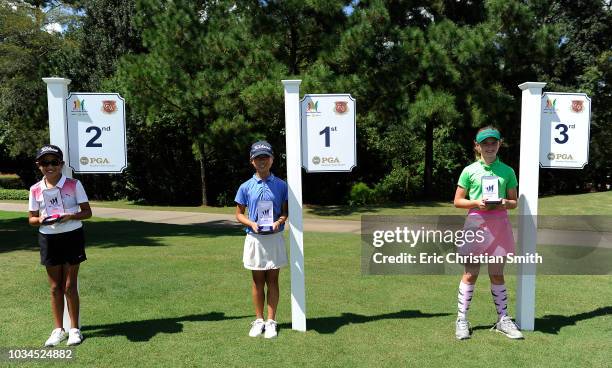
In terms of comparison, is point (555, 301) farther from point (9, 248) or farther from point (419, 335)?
point (9, 248)

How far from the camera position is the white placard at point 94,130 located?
449 cm

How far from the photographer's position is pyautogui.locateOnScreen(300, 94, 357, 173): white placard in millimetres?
4496

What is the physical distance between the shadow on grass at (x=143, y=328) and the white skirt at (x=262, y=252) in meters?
0.97

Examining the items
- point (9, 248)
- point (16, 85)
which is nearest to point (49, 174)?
point (9, 248)

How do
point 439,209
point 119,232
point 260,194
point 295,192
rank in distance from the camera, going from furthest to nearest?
1. point 439,209
2. point 119,232
3. point 295,192
4. point 260,194

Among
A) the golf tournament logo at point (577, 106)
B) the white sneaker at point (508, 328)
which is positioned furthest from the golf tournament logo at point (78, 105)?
the golf tournament logo at point (577, 106)

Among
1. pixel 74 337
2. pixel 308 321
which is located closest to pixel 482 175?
pixel 308 321

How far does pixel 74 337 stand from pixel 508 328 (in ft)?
12.4

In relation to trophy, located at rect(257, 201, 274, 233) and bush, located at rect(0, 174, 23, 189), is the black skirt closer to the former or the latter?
trophy, located at rect(257, 201, 274, 233)

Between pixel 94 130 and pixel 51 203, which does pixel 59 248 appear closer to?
pixel 51 203

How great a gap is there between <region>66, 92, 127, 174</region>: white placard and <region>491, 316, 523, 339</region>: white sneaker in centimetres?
373

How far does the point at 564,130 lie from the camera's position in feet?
15.1

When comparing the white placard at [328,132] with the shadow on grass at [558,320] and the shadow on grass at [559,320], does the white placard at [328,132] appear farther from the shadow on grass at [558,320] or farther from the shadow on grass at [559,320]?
the shadow on grass at [559,320]

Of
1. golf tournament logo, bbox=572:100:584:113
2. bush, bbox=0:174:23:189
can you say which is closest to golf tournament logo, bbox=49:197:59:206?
golf tournament logo, bbox=572:100:584:113
